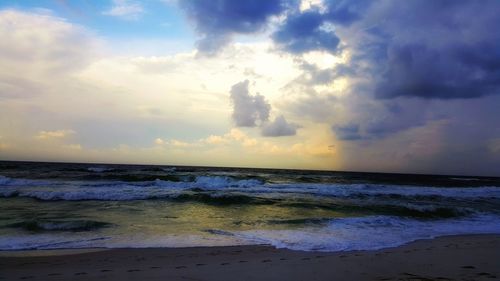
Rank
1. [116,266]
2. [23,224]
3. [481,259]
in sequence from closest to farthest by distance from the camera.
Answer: [116,266] < [481,259] < [23,224]

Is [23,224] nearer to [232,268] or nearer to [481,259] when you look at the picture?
[232,268]

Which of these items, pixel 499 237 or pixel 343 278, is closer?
pixel 343 278

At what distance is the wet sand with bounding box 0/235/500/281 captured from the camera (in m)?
6.46

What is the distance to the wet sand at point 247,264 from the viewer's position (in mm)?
6461

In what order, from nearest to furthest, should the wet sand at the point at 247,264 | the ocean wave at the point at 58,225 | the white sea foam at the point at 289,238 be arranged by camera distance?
the wet sand at the point at 247,264 → the white sea foam at the point at 289,238 → the ocean wave at the point at 58,225

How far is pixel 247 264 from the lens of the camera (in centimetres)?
729

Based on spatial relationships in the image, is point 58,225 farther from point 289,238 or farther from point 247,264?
point 289,238

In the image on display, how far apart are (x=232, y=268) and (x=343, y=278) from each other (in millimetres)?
2039

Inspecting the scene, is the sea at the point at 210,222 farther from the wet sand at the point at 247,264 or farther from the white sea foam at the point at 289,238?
the wet sand at the point at 247,264

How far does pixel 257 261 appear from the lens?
755cm

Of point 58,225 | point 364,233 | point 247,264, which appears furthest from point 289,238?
point 58,225

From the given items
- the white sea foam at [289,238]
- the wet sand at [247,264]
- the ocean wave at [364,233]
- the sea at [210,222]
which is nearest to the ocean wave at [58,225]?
the sea at [210,222]

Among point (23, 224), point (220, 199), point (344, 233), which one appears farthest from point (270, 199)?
point (23, 224)

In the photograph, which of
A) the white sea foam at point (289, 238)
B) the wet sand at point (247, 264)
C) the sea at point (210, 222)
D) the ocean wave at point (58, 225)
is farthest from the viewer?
the ocean wave at point (58, 225)
